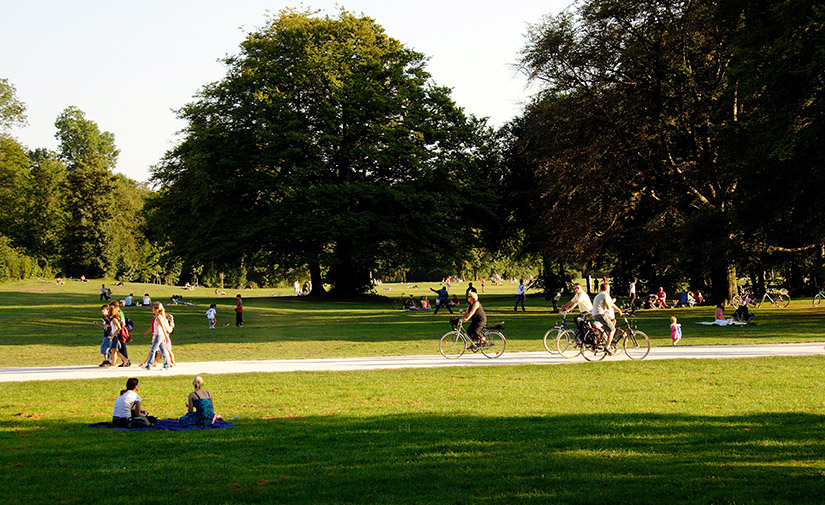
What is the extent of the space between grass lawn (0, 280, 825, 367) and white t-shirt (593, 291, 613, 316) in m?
4.27

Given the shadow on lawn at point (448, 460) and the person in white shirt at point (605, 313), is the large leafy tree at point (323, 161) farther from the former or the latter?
the shadow on lawn at point (448, 460)

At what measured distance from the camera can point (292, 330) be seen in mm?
32969

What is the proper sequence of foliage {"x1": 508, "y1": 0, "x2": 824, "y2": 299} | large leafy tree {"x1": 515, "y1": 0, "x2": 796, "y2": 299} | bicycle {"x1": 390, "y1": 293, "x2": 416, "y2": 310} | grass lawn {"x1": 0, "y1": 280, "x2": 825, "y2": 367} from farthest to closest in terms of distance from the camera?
bicycle {"x1": 390, "y1": 293, "x2": 416, "y2": 310} < large leafy tree {"x1": 515, "y1": 0, "x2": 796, "y2": 299} < foliage {"x1": 508, "y1": 0, "x2": 824, "y2": 299} < grass lawn {"x1": 0, "y1": 280, "x2": 825, "y2": 367}

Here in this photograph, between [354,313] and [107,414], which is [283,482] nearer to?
[107,414]

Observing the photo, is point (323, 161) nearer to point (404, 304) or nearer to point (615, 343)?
point (404, 304)

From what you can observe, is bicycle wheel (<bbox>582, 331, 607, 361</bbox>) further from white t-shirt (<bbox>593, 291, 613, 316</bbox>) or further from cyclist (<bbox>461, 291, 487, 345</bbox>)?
cyclist (<bbox>461, 291, 487, 345</bbox>)

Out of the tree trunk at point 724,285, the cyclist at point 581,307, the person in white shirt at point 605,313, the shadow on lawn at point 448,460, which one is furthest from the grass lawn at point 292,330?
the shadow on lawn at point 448,460

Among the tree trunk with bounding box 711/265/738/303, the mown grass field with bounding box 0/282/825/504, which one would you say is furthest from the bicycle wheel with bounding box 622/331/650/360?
the tree trunk with bounding box 711/265/738/303

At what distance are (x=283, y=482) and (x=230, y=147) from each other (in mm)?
46409

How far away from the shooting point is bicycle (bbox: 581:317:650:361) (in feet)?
63.7

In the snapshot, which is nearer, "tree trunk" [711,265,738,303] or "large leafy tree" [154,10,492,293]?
"tree trunk" [711,265,738,303]

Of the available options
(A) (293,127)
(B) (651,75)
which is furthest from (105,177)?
(B) (651,75)

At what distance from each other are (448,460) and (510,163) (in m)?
52.6

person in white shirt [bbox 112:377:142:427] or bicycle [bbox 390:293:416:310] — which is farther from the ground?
bicycle [bbox 390:293:416:310]
